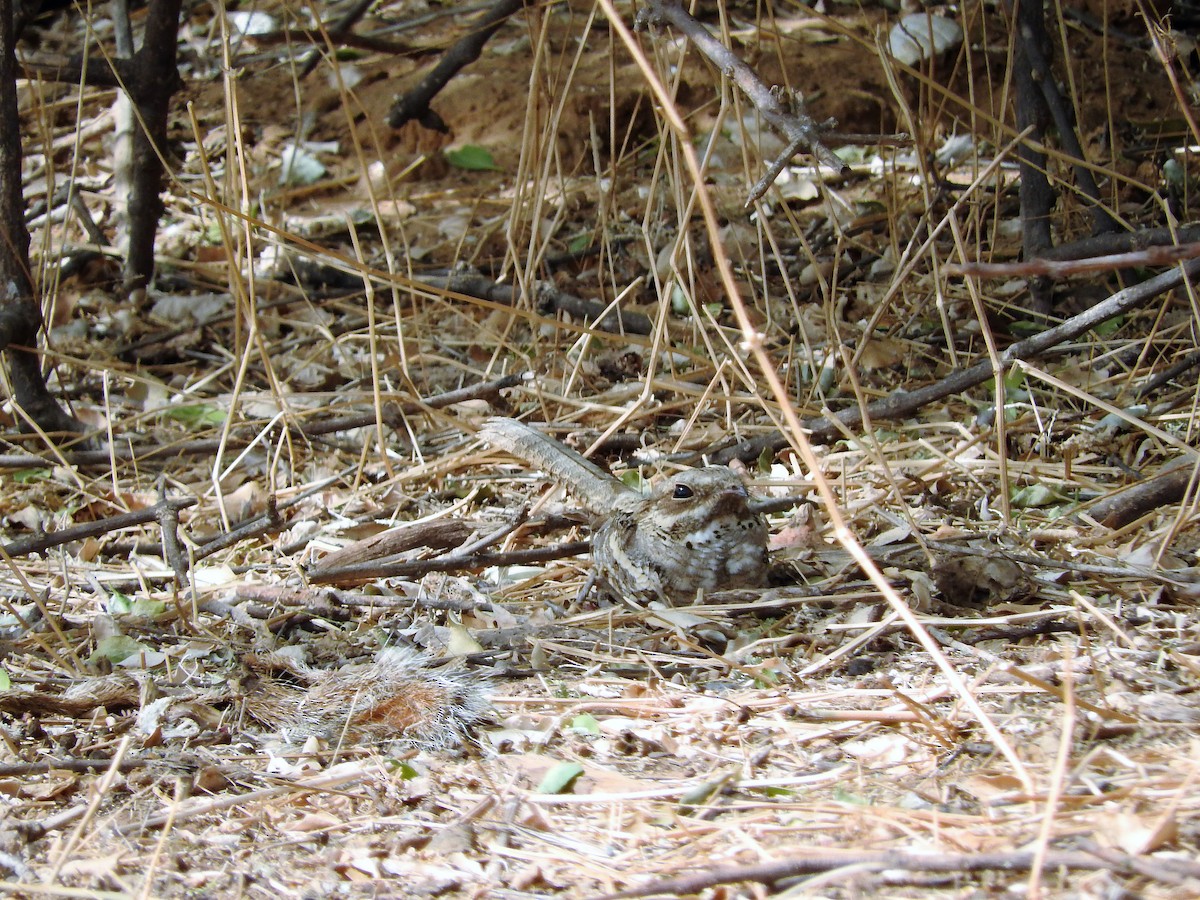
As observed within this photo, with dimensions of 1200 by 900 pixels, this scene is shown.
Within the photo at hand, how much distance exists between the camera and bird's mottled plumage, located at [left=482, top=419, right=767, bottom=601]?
2641 mm

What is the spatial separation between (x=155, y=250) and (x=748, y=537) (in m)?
3.63

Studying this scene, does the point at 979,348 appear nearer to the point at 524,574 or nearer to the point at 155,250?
the point at 524,574

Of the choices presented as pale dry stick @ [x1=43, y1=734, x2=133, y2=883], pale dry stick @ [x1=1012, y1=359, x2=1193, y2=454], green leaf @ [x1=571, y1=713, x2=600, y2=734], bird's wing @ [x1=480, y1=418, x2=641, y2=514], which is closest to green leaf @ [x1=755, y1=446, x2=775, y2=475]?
bird's wing @ [x1=480, y1=418, x2=641, y2=514]

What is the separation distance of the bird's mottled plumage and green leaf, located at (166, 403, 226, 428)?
5.97 ft

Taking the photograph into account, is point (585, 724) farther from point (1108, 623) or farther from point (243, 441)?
point (243, 441)

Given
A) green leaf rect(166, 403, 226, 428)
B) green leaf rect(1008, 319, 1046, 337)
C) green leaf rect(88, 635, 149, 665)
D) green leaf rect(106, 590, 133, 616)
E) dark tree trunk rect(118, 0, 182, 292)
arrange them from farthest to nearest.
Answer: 1. dark tree trunk rect(118, 0, 182, 292)
2. green leaf rect(166, 403, 226, 428)
3. green leaf rect(1008, 319, 1046, 337)
4. green leaf rect(106, 590, 133, 616)
5. green leaf rect(88, 635, 149, 665)

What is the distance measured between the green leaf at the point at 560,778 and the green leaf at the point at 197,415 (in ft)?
8.55

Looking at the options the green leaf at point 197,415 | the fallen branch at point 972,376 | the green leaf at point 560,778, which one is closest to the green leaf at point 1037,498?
the fallen branch at point 972,376

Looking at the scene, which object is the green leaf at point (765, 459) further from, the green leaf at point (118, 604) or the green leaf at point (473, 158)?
the green leaf at point (473, 158)

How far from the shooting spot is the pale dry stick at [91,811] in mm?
1601

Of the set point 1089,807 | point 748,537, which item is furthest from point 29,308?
point 1089,807

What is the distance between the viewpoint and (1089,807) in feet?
5.10

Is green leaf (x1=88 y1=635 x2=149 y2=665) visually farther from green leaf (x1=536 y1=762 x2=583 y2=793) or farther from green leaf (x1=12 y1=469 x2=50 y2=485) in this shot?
green leaf (x1=12 y1=469 x2=50 y2=485)

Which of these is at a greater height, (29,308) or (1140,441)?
(29,308)
